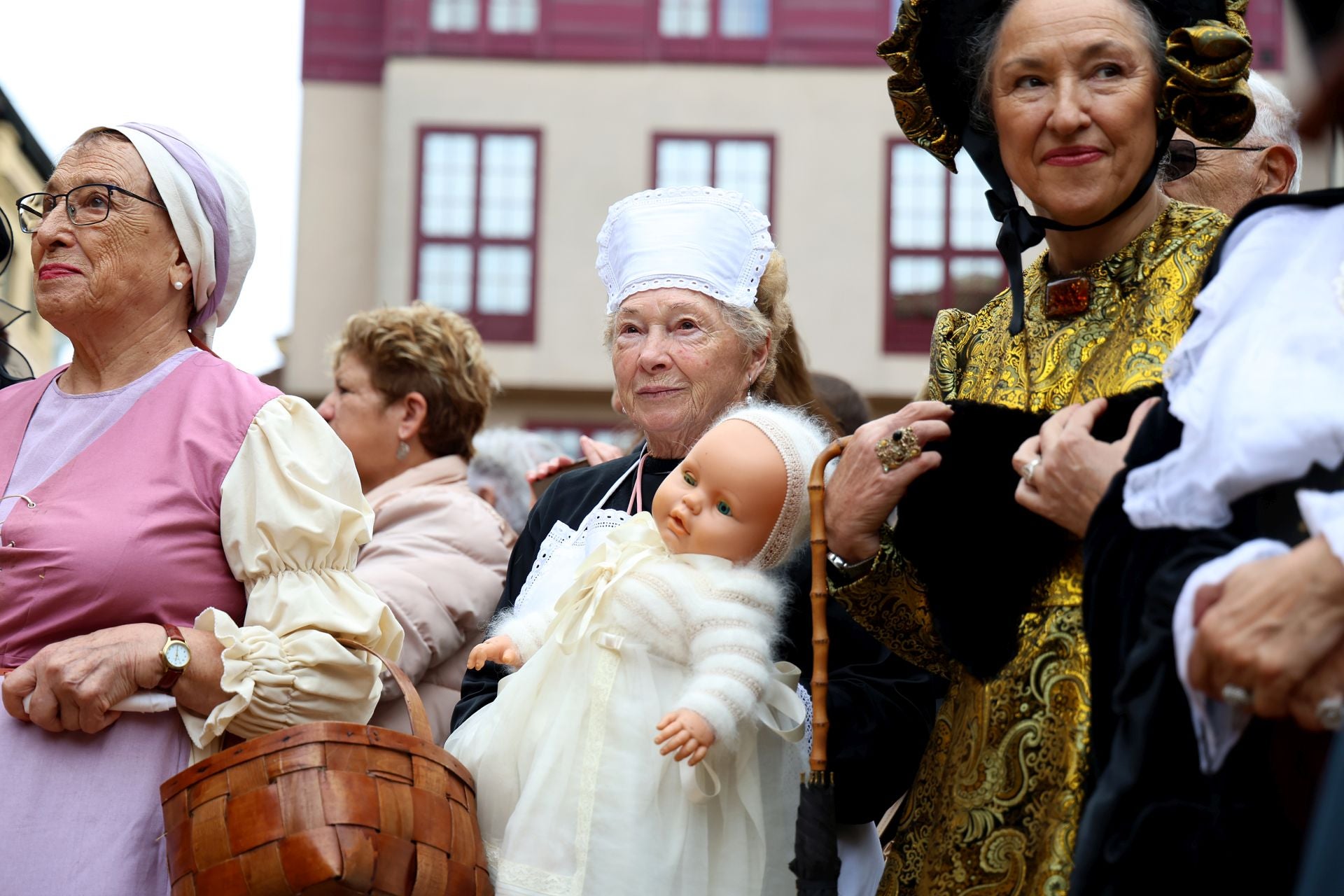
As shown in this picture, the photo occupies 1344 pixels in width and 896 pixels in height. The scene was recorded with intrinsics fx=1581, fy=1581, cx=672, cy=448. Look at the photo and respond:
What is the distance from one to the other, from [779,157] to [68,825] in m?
18.6

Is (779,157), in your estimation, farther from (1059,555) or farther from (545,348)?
(1059,555)

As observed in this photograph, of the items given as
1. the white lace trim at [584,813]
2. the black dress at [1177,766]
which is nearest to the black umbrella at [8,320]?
the white lace trim at [584,813]

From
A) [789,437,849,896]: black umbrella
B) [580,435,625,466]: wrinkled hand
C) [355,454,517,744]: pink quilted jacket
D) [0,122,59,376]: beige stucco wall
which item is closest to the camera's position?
[789,437,849,896]: black umbrella

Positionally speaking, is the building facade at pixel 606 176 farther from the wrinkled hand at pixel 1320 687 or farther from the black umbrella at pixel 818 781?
the wrinkled hand at pixel 1320 687

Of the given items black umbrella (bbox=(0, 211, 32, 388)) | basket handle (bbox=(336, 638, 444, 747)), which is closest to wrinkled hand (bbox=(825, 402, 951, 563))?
basket handle (bbox=(336, 638, 444, 747))

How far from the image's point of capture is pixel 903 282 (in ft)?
69.3

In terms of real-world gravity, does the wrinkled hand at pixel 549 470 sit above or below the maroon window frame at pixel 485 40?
below

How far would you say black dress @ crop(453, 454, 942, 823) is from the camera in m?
3.23

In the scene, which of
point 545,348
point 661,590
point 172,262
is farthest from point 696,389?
point 545,348

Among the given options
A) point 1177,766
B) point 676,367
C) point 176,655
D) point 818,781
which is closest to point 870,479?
point 818,781

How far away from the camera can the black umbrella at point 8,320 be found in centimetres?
491

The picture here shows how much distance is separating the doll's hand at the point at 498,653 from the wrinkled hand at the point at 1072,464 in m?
1.11

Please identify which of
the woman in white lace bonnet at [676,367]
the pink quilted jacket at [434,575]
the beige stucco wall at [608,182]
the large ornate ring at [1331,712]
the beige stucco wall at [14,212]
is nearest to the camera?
the large ornate ring at [1331,712]

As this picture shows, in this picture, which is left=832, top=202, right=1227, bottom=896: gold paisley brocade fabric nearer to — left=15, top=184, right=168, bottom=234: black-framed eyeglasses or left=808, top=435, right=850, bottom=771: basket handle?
left=808, top=435, right=850, bottom=771: basket handle
